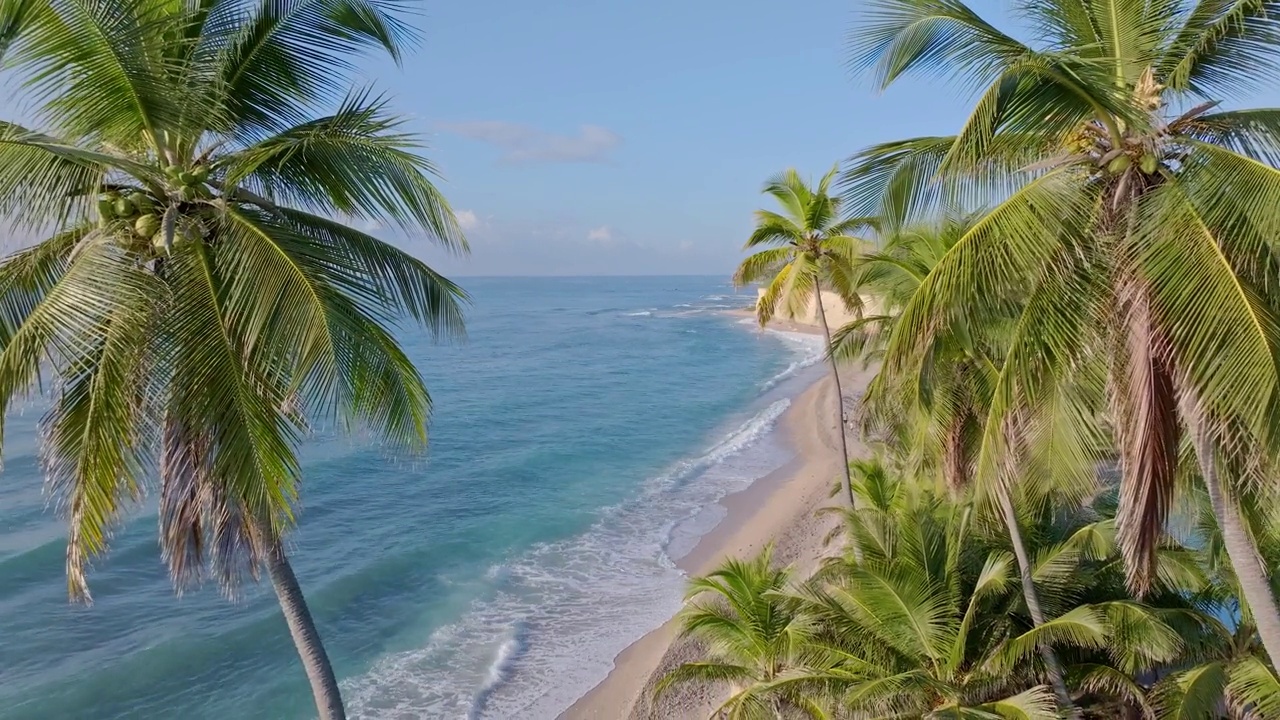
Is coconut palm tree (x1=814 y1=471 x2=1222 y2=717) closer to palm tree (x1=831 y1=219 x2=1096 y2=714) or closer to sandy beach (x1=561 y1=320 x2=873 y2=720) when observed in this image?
palm tree (x1=831 y1=219 x2=1096 y2=714)

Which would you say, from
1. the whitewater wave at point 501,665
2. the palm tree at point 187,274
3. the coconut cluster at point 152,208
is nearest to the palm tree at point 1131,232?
the palm tree at point 187,274

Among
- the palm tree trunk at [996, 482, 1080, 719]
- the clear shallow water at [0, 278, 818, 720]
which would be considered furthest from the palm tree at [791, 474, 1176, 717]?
the clear shallow water at [0, 278, 818, 720]

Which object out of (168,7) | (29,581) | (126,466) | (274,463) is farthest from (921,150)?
(29,581)

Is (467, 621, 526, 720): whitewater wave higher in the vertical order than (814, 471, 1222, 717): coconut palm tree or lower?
lower

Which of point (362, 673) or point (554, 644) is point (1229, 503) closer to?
point (554, 644)

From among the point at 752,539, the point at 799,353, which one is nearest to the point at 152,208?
the point at 752,539

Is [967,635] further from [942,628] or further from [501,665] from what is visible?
[501,665]
